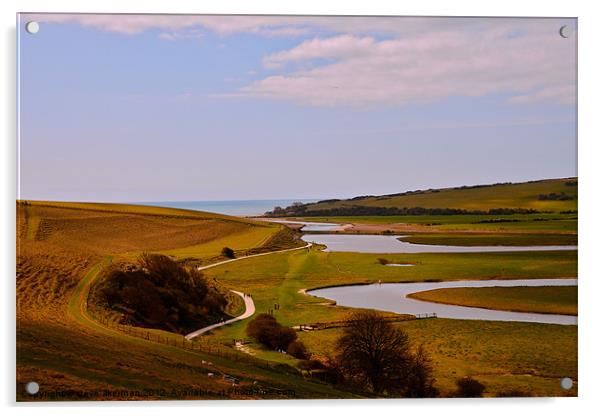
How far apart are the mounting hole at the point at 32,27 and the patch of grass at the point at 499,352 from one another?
3.06 meters

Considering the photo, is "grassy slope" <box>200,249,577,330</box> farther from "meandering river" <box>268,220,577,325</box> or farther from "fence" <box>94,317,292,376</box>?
"fence" <box>94,317,292,376</box>

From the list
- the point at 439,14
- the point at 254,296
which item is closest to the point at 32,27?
the point at 254,296

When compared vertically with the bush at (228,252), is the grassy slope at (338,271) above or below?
below

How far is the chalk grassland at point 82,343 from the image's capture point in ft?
16.2

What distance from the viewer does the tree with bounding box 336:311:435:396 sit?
16.8 feet

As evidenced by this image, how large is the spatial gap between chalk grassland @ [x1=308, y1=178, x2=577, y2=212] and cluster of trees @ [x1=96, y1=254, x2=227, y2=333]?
3.72ft

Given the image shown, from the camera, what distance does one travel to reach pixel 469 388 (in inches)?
201

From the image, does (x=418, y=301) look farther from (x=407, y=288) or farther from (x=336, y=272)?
(x=336, y=272)

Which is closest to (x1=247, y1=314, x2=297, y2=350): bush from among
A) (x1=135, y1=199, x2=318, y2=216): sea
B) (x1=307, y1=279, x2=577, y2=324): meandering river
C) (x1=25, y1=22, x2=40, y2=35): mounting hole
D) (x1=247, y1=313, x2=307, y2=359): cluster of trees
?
(x1=247, y1=313, x2=307, y2=359): cluster of trees

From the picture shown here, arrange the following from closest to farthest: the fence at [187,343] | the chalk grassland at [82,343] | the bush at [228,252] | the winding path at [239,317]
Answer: the chalk grassland at [82,343]
the fence at [187,343]
the winding path at [239,317]
the bush at [228,252]

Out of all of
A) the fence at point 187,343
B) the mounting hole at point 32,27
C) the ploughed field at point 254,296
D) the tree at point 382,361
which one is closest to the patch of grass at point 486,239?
the ploughed field at point 254,296

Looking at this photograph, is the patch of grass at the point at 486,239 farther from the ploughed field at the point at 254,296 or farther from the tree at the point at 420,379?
the tree at the point at 420,379

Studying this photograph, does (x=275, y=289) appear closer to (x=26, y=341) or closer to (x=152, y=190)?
(x=152, y=190)
